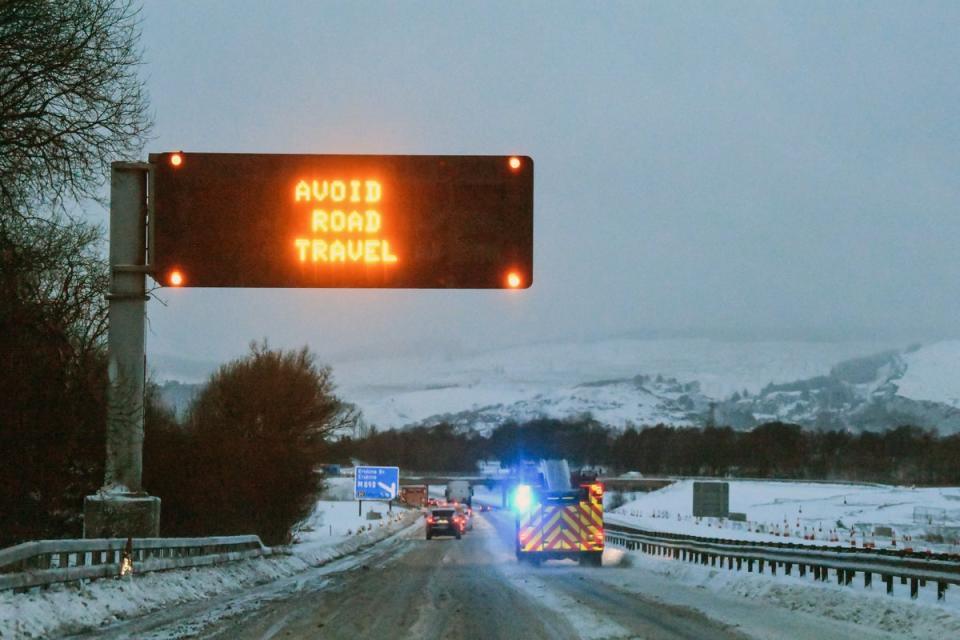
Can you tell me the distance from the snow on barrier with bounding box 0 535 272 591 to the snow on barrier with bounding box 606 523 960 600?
1161 centimetres

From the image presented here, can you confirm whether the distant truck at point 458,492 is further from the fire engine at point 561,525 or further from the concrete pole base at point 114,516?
the concrete pole base at point 114,516

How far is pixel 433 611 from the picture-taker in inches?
685

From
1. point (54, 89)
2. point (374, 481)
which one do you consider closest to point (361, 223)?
point (54, 89)

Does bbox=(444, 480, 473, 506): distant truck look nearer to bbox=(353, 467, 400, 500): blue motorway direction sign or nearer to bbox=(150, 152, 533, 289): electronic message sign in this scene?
bbox=(353, 467, 400, 500): blue motorway direction sign

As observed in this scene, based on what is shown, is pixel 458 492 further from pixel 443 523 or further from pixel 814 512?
pixel 443 523

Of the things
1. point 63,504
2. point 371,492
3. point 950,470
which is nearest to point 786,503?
point 371,492

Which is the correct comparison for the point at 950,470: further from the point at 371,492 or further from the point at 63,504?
the point at 63,504

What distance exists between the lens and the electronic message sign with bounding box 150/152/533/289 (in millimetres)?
16781

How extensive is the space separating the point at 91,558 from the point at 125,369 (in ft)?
11.1

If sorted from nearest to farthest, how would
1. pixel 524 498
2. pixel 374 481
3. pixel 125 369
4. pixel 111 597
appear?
pixel 111 597 < pixel 125 369 < pixel 524 498 < pixel 374 481

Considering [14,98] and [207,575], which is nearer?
[14,98]

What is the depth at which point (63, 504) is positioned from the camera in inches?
885

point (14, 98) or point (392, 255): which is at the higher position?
point (14, 98)

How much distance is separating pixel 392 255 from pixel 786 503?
105279mm
